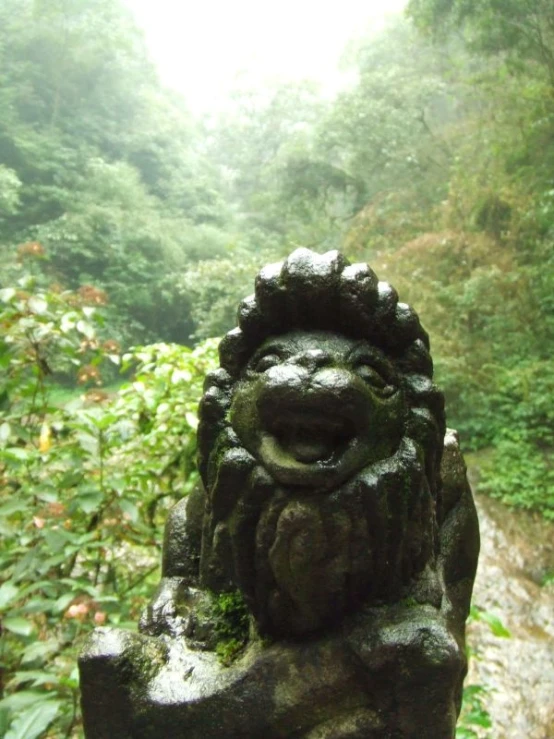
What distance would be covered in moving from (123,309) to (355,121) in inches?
181

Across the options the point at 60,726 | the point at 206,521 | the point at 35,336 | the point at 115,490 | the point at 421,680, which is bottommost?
the point at 60,726

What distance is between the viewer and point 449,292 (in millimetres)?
6707

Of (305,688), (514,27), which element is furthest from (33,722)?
(514,27)

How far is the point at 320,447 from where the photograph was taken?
3.23 feet

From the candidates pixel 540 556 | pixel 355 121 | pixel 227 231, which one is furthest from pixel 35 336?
pixel 227 231

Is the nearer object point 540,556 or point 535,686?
point 535,686

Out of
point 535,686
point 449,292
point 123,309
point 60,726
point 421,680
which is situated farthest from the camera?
point 123,309

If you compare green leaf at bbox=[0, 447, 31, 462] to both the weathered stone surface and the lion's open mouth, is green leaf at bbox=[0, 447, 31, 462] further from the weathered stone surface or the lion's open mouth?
the lion's open mouth

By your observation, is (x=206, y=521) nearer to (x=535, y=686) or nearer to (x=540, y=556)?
(x=535, y=686)

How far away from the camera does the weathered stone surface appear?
97 centimetres

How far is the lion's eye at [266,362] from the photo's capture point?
3.54ft

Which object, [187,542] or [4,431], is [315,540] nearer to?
[187,542]

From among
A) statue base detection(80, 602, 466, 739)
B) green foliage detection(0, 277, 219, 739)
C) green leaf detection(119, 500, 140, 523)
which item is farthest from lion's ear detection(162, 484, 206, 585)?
green leaf detection(119, 500, 140, 523)

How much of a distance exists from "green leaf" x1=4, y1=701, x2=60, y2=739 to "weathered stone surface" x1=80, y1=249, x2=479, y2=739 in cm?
19
